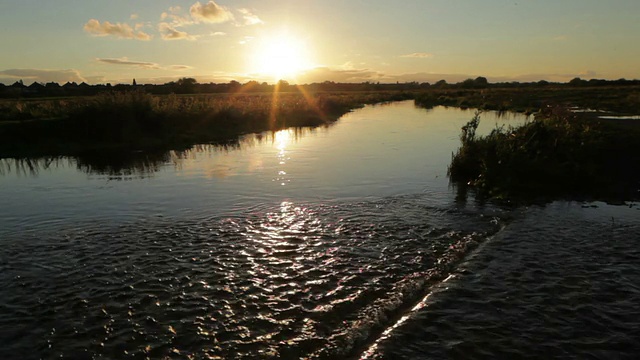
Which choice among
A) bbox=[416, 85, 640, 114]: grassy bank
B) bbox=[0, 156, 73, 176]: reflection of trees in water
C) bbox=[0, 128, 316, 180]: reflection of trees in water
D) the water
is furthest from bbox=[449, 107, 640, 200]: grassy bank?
bbox=[0, 156, 73, 176]: reflection of trees in water

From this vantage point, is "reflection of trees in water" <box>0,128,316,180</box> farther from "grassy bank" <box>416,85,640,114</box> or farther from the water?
"grassy bank" <box>416,85,640,114</box>

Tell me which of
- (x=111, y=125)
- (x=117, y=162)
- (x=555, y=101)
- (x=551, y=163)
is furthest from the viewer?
(x=555, y=101)

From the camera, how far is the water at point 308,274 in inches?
259

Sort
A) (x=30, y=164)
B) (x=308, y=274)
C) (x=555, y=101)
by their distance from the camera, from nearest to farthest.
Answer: (x=308, y=274) → (x=30, y=164) → (x=555, y=101)

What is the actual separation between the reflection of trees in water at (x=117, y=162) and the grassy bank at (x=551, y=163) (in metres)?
15.2

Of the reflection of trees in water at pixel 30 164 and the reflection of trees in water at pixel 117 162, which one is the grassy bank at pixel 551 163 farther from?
the reflection of trees in water at pixel 30 164

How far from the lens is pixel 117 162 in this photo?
79.8ft

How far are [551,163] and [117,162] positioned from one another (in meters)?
22.5

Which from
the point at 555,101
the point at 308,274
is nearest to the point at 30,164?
the point at 308,274

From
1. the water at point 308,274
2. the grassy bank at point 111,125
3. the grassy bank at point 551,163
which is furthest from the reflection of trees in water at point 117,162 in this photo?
the grassy bank at point 551,163

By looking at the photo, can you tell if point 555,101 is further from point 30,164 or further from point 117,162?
point 30,164

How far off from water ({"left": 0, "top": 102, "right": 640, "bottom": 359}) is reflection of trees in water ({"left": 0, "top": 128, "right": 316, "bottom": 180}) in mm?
4122

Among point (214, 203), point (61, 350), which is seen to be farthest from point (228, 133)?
point (61, 350)

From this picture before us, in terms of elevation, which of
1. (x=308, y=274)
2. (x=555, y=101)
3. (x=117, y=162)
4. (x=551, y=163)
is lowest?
(x=308, y=274)
